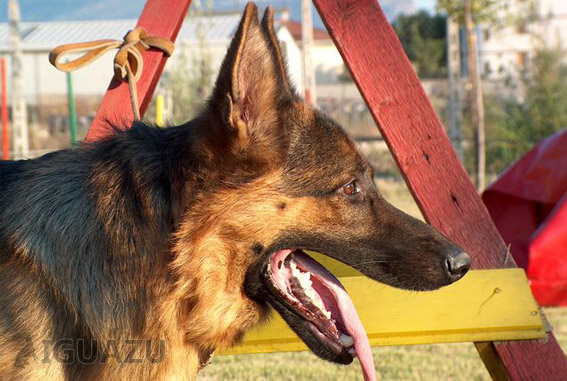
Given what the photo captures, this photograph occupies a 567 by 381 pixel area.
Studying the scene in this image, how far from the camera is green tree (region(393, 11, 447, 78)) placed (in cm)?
3189

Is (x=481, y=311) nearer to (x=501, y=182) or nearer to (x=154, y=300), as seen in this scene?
(x=154, y=300)

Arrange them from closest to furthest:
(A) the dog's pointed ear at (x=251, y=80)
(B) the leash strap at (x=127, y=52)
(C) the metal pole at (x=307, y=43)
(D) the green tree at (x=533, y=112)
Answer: (A) the dog's pointed ear at (x=251, y=80) < (B) the leash strap at (x=127, y=52) < (D) the green tree at (x=533, y=112) < (C) the metal pole at (x=307, y=43)

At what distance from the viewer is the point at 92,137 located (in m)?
3.42

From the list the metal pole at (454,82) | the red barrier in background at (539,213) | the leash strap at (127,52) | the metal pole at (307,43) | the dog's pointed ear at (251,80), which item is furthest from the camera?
the metal pole at (454,82)

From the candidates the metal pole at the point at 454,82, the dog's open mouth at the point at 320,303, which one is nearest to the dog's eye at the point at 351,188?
the dog's open mouth at the point at 320,303

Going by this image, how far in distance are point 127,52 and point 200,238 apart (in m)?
1.27

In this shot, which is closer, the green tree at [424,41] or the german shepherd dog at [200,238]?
the german shepherd dog at [200,238]

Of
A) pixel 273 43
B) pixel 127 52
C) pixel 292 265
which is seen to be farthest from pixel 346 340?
pixel 127 52

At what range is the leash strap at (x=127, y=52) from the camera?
11.9 ft

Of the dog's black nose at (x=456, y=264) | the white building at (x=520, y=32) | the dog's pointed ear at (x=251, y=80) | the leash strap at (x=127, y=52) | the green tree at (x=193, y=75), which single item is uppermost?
the white building at (x=520, y=32)

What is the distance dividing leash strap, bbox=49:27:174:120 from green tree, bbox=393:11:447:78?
27045 mm

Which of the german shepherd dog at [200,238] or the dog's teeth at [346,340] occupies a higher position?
the german shepherd dog at [200,238]

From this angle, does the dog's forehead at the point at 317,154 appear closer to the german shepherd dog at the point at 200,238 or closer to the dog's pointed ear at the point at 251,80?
the german shepherd dog at the point at 200,238

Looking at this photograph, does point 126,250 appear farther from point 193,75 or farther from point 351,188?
point 193,75
